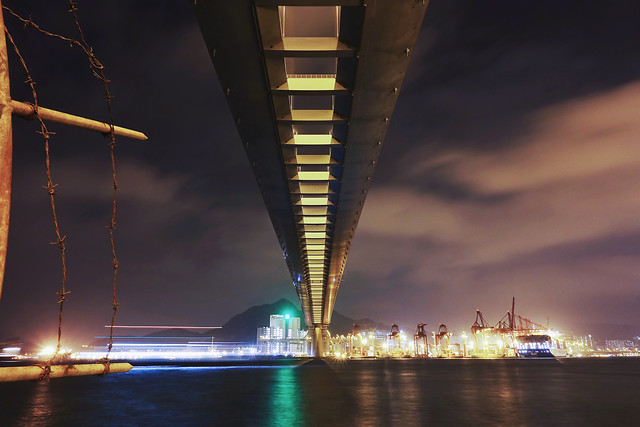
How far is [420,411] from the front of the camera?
1190 inches

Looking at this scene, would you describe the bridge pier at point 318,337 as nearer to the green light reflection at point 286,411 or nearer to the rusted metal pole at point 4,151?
the green light reflection at point 286,411

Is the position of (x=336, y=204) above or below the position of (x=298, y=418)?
above

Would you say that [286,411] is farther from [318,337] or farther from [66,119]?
[318,337]

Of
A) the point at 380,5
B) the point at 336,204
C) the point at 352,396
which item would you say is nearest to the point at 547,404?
the point at 352,396

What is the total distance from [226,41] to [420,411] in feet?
91.6

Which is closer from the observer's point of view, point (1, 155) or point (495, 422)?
point (1, 155)

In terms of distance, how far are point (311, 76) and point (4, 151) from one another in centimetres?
1558

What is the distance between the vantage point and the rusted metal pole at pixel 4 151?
402 cm

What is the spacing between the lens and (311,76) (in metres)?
18.4

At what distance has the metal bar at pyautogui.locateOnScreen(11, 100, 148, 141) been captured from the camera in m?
4.43

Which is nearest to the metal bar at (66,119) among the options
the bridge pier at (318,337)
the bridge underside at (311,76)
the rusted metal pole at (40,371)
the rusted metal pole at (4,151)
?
the rusted metal pole at (4,151)

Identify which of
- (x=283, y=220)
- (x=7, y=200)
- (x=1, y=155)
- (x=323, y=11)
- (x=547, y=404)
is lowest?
(x=547, y=404)

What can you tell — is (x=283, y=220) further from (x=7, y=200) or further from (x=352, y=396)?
(x=7, y=200)

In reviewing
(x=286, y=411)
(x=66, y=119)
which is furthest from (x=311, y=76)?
(x=286, y=411)
